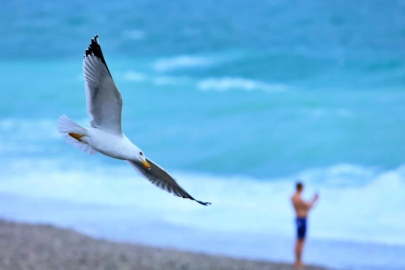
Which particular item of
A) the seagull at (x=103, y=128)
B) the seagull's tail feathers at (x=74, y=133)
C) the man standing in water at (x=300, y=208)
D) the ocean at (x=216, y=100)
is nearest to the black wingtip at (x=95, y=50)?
the seagull at (x=103, y=128)

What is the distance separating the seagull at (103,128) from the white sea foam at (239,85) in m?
9.14

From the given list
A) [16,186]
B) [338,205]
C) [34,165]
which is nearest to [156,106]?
[34,165]

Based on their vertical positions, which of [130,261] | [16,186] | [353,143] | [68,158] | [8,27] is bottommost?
[130,261]

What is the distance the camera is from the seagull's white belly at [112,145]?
0.71 metres

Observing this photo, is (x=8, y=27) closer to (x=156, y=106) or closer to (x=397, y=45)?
(x=156, y=106)

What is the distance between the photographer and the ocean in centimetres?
744

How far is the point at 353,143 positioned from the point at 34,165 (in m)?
4.29

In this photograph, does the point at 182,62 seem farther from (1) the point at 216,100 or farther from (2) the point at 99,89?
(2) the point at 99,89

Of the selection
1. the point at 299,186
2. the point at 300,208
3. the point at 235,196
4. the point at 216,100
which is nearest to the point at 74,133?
the point at 299,186

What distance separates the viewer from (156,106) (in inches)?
375

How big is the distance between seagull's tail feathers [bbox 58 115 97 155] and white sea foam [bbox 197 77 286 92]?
9.28m

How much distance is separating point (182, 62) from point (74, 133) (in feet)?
31.5

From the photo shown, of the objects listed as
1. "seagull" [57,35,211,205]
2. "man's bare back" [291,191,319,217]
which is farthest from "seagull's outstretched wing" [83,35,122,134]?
"man's bare back" [291,191,319,217]

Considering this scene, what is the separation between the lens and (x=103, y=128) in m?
0.82
